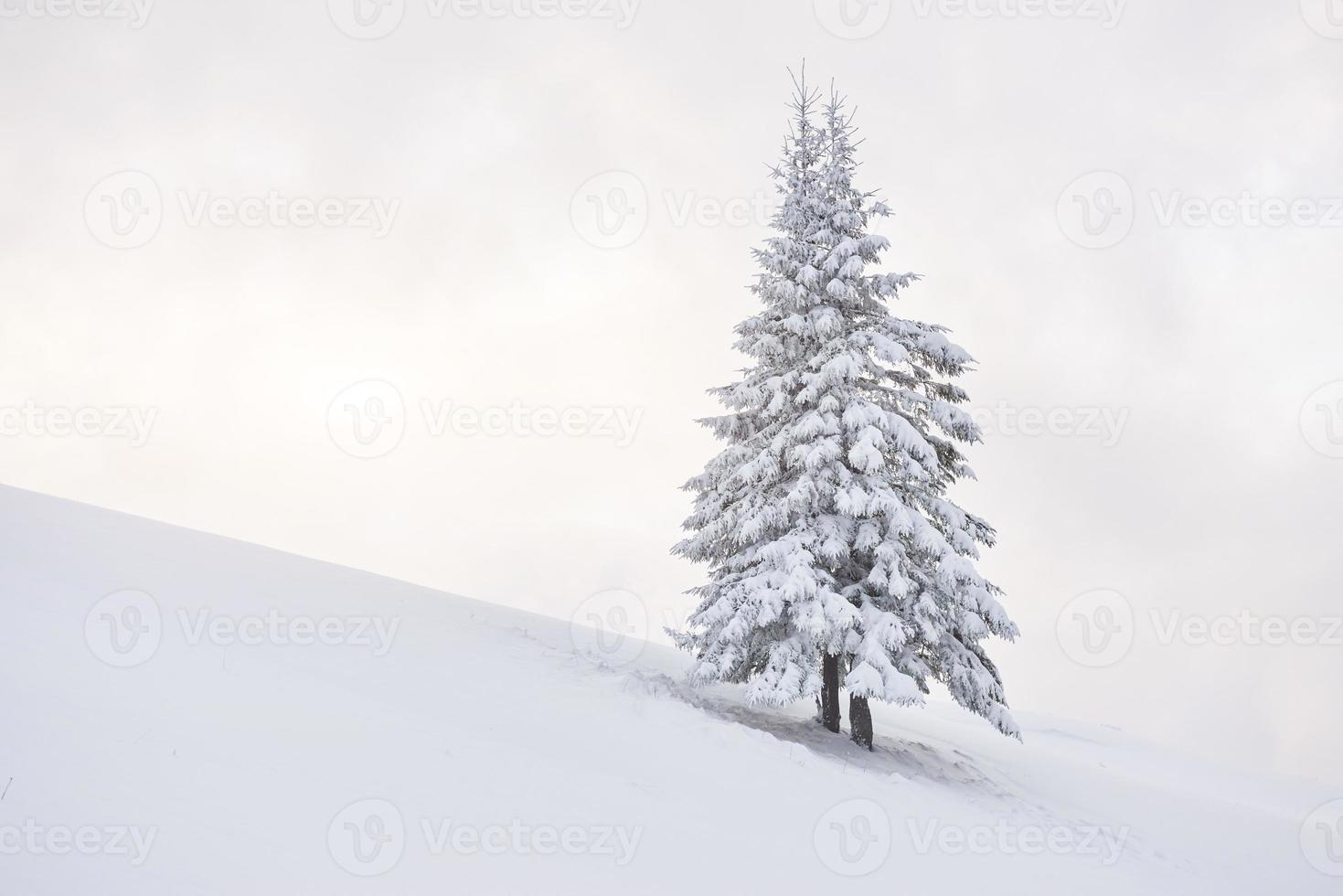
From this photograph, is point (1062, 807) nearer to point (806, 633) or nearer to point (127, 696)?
point (806, 633)

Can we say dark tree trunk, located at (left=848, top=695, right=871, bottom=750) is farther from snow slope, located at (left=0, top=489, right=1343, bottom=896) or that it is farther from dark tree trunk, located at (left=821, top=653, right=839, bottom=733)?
dark tree trunk, located at (left=821, top=653, right=839, bottom=733)

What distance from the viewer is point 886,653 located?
439 inches

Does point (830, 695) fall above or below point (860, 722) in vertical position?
above

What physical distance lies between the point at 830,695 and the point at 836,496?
408cm

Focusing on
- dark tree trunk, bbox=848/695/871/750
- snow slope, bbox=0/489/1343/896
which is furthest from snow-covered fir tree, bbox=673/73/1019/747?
snow slope, bbox=0/489/1343/896

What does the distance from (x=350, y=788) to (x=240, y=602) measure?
4951mm

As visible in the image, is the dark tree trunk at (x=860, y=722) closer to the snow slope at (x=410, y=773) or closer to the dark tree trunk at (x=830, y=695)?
the snow slope at (x=410, y=773)

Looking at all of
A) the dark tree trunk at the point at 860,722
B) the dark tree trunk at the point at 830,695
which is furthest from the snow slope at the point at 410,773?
the dark tree trunk at the point at 830,695

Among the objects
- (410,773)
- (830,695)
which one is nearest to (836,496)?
(830,695)

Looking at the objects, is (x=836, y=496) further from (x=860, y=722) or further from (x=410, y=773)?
(x=410, y=773)

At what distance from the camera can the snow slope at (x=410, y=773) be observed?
4590 mm

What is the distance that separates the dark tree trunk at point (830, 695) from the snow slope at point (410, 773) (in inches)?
20.4

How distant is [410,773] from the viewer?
602cm

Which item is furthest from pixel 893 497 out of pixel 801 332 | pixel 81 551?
pixel 81 551
